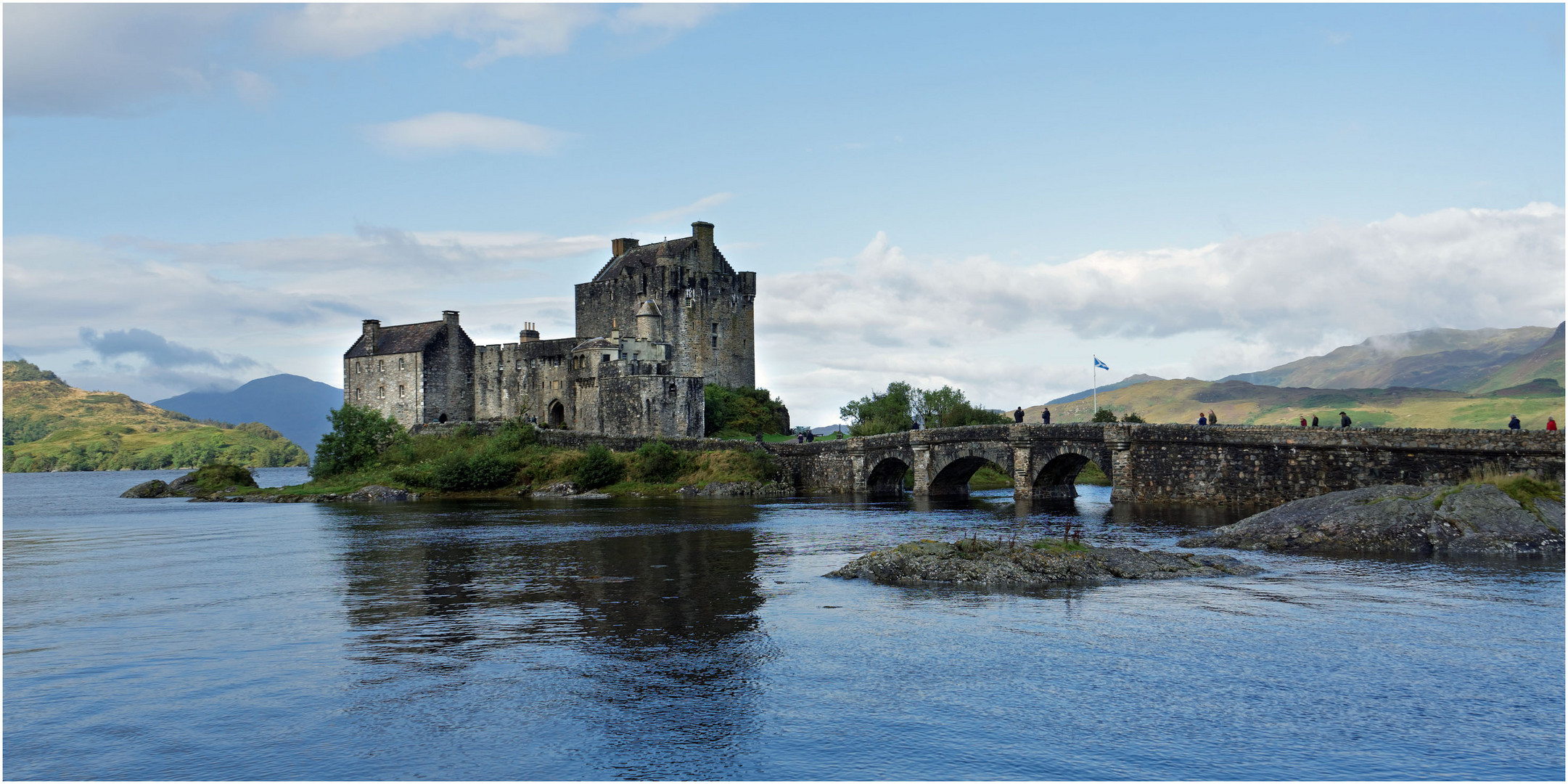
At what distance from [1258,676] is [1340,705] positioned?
4.95 ft

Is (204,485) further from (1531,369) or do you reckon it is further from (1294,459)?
(1531,369)

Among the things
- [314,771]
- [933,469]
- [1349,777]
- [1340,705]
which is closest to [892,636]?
[1340,705]

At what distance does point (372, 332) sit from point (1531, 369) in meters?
174

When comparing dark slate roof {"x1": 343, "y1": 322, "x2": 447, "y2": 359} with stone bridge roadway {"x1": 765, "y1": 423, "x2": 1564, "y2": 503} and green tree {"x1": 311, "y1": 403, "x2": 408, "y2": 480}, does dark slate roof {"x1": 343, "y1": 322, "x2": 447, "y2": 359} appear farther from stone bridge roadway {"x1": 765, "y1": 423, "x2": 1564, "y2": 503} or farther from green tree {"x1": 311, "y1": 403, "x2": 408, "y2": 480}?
stone bridge roadway {"x1": 765, "y1": 423, "x2": 1564, "y2": 503}

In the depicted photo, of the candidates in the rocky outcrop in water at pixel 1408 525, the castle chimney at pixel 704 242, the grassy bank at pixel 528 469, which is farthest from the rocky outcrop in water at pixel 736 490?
the rocky outcrop in water at pixel 1408 525

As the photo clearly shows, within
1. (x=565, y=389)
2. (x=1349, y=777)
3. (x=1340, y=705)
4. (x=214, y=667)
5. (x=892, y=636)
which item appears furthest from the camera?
(x=565, y=389)

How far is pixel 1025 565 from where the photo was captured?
25.9 meters

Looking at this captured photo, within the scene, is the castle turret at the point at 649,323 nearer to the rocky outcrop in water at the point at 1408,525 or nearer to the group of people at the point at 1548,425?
the rocky outcrop in water at the point at 1408,525

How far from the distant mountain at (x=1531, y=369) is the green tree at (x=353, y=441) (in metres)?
150

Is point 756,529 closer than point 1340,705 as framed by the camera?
No

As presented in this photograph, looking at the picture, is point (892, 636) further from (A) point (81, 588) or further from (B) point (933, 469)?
(B) point (933, 469)

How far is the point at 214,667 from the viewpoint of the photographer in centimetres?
1836

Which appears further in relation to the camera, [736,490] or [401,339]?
[401,339]

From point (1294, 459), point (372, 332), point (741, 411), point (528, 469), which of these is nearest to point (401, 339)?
point (372, 332)
